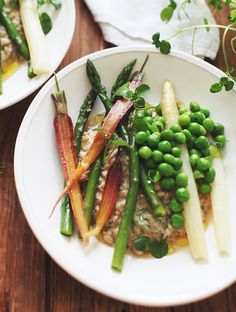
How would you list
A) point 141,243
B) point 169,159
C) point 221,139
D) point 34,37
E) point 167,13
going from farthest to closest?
point 167,13
point 34,37
point 221,139
point 169,159
point 141,243

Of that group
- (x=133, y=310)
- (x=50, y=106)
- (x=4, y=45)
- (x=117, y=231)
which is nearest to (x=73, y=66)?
(x=50, y=106)

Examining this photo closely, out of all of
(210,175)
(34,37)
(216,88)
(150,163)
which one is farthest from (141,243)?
(34,37)

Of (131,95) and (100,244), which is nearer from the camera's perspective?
(100,244)

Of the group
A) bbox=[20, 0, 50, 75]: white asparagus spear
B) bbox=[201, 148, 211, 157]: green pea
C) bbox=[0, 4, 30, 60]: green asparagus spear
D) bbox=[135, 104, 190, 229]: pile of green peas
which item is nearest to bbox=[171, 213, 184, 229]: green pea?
bbox=[135, 104, 190, 229]: pile of green peas

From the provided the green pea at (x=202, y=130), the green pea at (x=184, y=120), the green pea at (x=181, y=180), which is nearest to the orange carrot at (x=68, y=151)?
the green pea at (x=181, y=180)

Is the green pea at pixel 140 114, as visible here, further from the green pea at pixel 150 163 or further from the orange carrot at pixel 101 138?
the green pea at pixel 150 163

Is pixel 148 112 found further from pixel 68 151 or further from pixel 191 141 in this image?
pixel 68 151

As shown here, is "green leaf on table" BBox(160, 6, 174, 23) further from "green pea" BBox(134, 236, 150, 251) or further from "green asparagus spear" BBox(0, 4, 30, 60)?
"green pea" BBox(134, 236, 150, 251)
